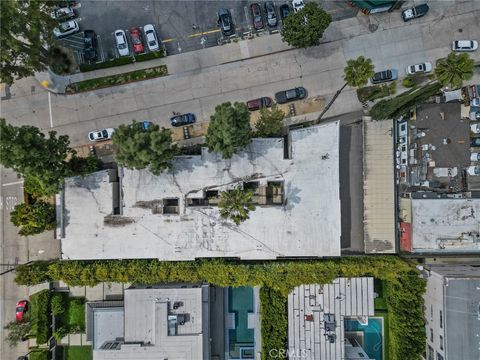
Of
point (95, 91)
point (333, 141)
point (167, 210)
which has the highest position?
point (95, 91)

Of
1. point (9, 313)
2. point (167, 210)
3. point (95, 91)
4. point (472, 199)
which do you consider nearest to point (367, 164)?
point (472, 199)

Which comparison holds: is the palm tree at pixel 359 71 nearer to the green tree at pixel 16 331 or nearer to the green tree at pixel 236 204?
the green tree at pixel 236 204

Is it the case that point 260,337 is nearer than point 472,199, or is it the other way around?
point 472,199

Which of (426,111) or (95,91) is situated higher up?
(95,91)

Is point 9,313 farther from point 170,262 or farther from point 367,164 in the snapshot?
point 367,164

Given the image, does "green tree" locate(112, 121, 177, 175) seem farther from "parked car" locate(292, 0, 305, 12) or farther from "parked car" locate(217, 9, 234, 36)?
"parked car" locate(292, 0, 305, 12)

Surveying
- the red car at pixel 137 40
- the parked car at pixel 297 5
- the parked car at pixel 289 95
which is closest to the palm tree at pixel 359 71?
the parked car at pixel 289 95
